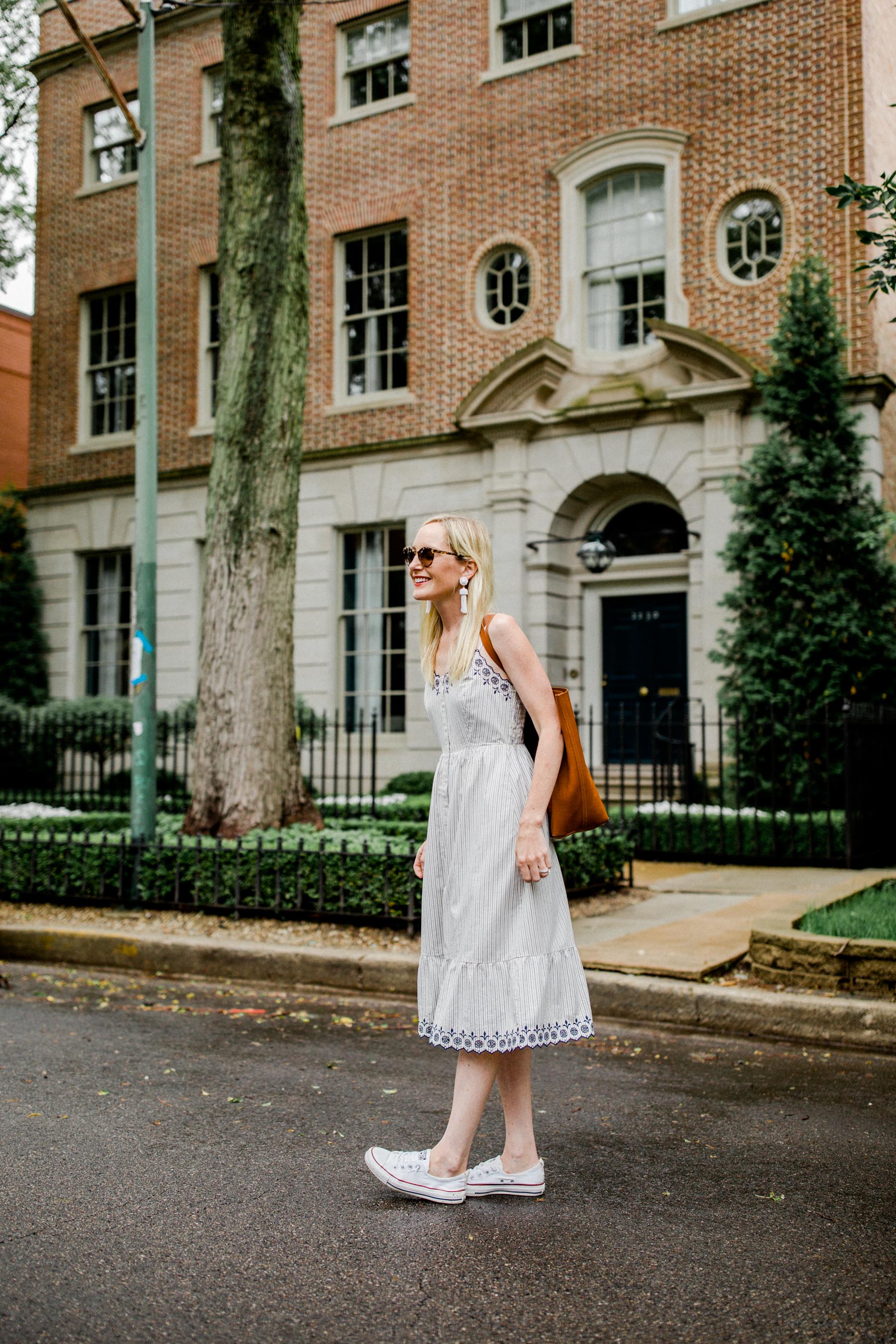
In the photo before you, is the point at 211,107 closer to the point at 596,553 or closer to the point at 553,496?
the point at 553,496

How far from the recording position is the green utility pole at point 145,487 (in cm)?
889

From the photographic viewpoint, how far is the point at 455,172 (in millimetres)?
Result: 16969

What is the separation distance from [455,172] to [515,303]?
7.05 feet

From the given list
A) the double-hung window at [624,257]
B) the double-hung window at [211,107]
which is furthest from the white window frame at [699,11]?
the double-hung window at [211,107]

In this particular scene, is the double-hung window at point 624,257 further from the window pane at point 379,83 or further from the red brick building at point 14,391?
the red brick building at point 14,391

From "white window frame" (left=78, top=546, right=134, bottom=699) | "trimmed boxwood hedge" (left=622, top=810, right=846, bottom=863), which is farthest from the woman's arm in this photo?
"white window frame" (left=78, top=546, right=134, bottom=699)

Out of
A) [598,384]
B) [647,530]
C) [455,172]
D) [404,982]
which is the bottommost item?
[404,982]

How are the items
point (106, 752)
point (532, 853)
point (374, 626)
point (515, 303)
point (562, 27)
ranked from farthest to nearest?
point (374, 626) → point (106, 752) → point (515, 303) → point (562, 27) → point (532, 853)

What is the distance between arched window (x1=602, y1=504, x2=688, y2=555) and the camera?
1584cm

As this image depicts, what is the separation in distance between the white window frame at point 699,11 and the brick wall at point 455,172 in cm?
6

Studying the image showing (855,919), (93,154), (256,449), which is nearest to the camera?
Answer: (855,919)

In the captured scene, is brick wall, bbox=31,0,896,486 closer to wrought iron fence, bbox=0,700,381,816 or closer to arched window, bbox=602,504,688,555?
arched window, bbox=602,504,688,555

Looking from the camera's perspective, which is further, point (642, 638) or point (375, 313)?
point (375, 313)

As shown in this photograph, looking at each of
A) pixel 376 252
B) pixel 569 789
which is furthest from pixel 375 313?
pixel 569 789
